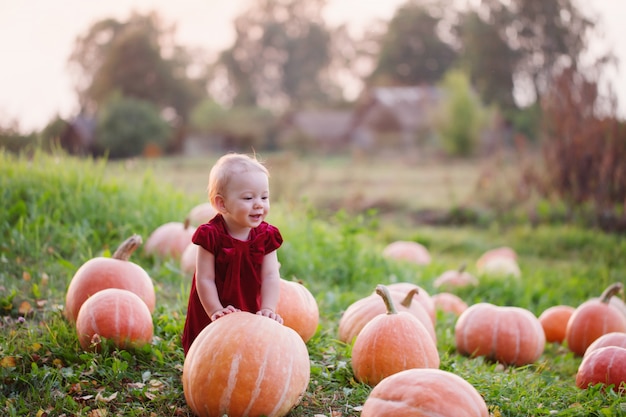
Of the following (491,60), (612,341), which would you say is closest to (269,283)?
(612,341)

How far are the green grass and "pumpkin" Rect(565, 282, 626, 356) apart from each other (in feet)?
0.48

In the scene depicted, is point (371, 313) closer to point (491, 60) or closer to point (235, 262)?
point (235, 262)

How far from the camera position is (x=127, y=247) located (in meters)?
3.79

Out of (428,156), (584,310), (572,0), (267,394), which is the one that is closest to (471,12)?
(572,0)

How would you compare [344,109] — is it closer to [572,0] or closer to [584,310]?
[572,0]

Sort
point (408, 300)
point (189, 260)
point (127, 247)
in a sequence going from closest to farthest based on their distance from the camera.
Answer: point (408, 300) < point (127, 247) < point (189, 260)

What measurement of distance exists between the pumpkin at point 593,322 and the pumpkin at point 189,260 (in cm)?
276

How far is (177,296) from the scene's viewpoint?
423 centimetres

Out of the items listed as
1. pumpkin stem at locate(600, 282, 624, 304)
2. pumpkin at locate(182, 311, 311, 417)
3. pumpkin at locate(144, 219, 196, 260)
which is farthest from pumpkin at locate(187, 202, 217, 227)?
pumpkin stem at locate(600, 282, 624, 304)

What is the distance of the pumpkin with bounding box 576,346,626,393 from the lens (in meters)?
3.20

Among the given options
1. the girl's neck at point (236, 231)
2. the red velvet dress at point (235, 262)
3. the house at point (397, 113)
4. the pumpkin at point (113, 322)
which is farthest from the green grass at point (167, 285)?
the house at point (397, 113)

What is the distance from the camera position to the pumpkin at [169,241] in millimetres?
5008

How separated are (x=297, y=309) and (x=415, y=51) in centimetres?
4389

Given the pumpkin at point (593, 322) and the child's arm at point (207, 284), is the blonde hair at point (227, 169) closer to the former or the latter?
Answer: the child's arm at point (207, 284)
